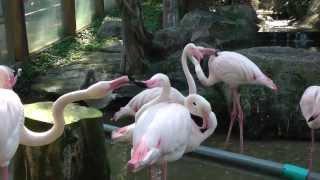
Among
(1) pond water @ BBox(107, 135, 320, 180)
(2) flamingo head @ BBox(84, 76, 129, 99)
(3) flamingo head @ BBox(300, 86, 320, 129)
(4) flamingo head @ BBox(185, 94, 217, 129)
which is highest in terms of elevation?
(2) flamingo head @ BBox(84, 76, 129, 99)

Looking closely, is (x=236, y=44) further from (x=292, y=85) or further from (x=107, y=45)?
(x=292, y=85)

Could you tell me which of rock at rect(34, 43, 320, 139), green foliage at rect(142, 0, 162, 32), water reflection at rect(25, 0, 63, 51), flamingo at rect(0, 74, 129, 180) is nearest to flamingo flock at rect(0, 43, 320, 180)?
flamingo at rect(0, 74, 129, 180)

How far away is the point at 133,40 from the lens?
7078 millimetres

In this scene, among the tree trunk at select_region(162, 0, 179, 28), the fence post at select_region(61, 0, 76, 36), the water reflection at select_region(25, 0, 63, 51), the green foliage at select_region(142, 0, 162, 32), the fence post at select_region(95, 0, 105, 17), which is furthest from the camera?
the fence post at select_region(95, 0, 105, 17)

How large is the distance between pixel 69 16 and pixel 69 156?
5896mm

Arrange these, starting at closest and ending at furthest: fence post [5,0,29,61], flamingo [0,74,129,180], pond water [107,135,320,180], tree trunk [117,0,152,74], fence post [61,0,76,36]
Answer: flamingo [0,74,129,180] → pond water [107,135,320,180] → tree trunk [117,0,152,74] → fence post [5,0,29,61] → fence post [61,0,76,36]

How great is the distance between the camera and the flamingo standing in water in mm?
2982

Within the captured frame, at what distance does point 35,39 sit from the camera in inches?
324

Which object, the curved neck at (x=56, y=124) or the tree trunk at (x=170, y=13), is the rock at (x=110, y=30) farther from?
the curved neck at (x=56, y=124)

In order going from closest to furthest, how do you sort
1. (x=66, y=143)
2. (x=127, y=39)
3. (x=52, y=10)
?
(x=66, y=143) → (x=127, y=39) → (x=52, y=10)

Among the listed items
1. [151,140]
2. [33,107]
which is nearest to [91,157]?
[33,107]

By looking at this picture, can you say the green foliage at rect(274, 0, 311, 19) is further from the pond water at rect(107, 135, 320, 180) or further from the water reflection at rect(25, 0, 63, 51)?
the pond water at rect(107, 135, 320, 180)

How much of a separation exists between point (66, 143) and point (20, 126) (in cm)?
78

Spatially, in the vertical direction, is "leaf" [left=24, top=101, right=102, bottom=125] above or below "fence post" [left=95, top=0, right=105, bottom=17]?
above
